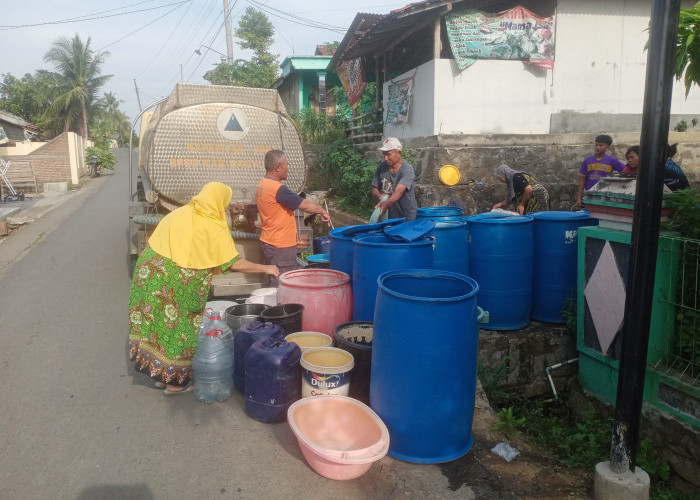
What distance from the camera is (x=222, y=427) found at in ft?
11.1

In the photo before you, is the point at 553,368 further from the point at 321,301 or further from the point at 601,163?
the point at 601,163

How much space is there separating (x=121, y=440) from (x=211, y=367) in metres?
0.72

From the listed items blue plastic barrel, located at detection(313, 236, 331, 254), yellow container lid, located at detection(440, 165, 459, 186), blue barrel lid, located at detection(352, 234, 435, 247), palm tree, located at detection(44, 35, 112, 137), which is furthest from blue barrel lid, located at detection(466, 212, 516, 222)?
palm tree, located at detection(44, 35, 112, 137)

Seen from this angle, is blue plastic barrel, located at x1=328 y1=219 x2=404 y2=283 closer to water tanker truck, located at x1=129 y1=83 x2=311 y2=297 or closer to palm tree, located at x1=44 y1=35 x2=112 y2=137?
water tanker truck, located at x1=129 y1=83 x2=311 y2=297

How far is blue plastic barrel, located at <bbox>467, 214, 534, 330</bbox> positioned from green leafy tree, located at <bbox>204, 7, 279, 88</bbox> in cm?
2286

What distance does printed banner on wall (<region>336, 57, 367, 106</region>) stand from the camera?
12458 mm

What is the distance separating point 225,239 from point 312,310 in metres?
0.87

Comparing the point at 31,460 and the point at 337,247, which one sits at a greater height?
the point at 337,247

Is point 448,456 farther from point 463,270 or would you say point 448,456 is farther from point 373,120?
point 373,120

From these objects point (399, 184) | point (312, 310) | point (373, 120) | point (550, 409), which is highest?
point (373, 120)

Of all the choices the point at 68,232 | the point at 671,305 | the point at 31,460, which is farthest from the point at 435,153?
the point at 68,232

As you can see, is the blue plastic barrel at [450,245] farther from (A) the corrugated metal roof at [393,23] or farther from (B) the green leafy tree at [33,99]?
(B) the green leafy tree at [33,99]

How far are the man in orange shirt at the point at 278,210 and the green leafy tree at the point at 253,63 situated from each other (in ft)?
72.7

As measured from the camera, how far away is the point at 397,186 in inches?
215
